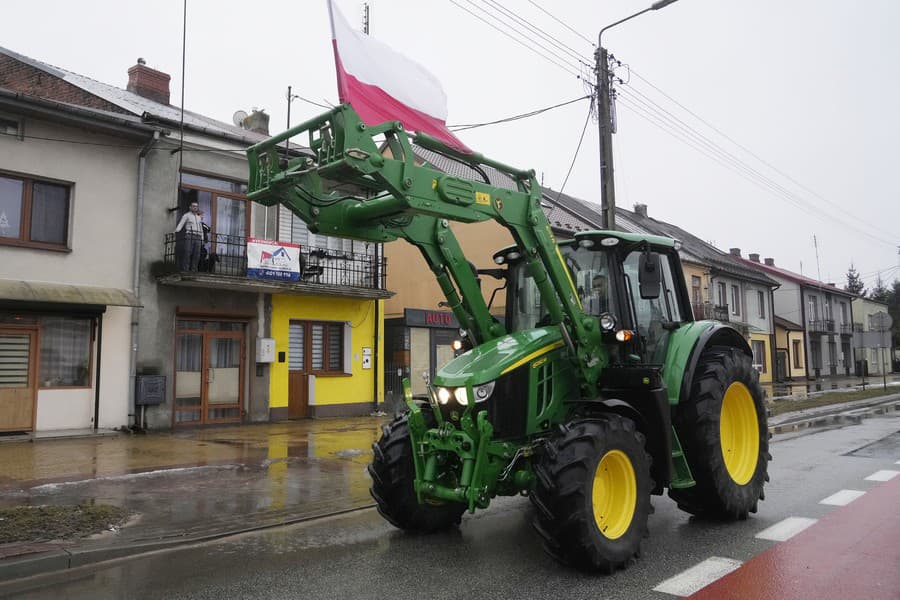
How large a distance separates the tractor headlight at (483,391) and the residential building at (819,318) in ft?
137

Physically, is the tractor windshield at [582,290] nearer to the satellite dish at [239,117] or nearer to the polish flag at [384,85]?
the polish flag at [384,85]

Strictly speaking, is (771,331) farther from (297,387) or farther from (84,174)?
(84,174)

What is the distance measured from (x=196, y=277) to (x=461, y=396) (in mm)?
10181

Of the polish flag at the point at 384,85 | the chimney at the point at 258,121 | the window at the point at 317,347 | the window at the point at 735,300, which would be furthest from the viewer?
the window at the point at 735,300

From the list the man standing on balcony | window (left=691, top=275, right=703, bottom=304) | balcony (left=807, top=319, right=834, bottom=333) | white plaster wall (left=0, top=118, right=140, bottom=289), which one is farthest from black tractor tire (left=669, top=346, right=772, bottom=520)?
balcony (left=807, top=319, right=834, bottom=333)

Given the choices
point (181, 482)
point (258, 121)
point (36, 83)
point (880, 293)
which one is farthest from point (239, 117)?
point (880, 293)

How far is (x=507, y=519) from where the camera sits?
6.68 metres

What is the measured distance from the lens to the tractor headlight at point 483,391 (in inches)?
205

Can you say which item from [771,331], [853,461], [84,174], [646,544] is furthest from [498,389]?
[771,331]

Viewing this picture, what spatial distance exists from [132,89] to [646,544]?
1836 cm

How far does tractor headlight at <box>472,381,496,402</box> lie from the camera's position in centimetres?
521

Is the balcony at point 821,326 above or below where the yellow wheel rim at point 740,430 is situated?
above

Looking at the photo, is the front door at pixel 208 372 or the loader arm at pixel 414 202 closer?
the loader arm at pixel 414 202

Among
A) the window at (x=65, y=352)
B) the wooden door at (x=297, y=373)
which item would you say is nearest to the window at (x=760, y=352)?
the wooden door at (x=297, y=373)
